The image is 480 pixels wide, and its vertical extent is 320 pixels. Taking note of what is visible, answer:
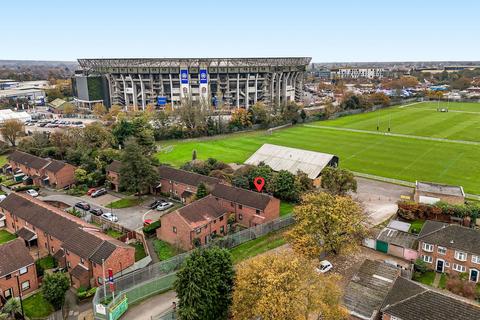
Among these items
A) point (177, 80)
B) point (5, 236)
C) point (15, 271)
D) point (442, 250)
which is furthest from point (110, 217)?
point (177, 80)

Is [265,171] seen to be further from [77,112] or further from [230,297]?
[77,112]

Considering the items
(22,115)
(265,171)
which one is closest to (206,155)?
(265,171)

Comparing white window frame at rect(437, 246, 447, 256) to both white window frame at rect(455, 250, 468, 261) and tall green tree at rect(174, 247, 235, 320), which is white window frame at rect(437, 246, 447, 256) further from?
tall green tree at rect(174, 247, 235, 320)

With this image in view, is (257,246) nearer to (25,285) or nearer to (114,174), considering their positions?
(25,285)

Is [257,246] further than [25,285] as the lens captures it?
Yes

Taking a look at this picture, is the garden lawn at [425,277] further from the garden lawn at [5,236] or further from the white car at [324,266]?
the garden lawn at [5,236]

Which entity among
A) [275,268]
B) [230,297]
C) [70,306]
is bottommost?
[70,306]
